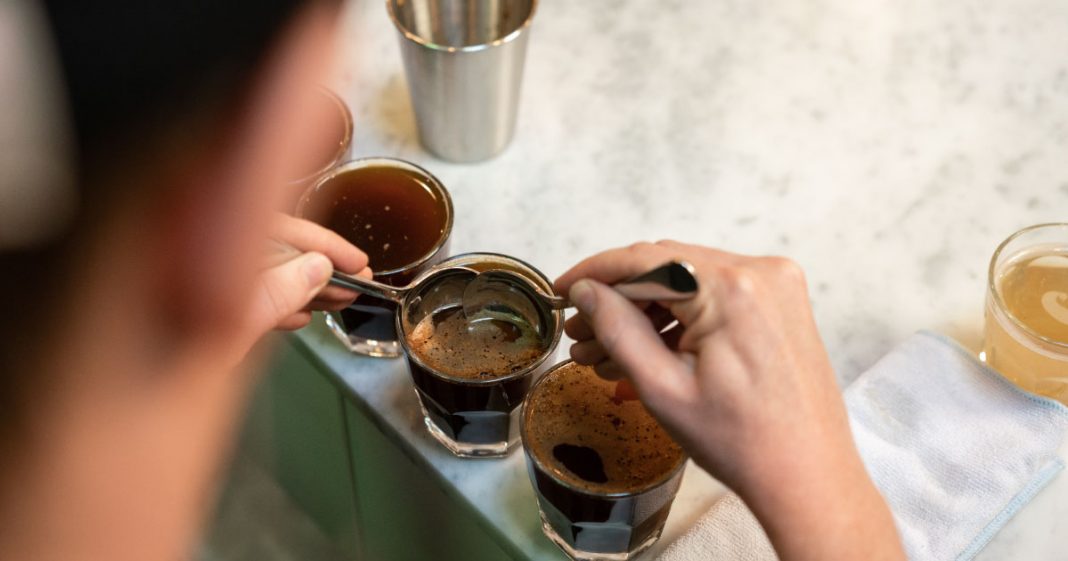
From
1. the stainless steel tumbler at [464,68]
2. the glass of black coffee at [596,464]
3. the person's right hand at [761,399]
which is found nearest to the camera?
the person's right hand at [761,399]

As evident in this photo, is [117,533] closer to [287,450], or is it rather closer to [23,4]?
[23,4]

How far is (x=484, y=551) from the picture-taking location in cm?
92

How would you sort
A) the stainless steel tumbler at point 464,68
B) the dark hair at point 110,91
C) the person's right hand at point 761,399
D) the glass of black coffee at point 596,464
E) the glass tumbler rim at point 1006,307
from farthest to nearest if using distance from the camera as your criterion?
the stainless steel tumbler at point 464,68 → the glass tumbler rim at point 1006,307 → the glass of black coffee at point 596,464 → the person's right hand at point 761,399 → the dark hair at point 110,91

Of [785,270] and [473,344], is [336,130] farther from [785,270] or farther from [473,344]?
[785,270]

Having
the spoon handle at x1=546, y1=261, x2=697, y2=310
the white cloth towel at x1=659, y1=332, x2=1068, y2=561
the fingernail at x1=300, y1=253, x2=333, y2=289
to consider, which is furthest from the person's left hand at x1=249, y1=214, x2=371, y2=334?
the white cloth towel at x1=659, y1=332, x2=1068, y2=561

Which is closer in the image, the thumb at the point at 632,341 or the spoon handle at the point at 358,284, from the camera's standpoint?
the thumb at the point at 632,341

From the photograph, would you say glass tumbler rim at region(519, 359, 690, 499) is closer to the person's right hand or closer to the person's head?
the person's right hand

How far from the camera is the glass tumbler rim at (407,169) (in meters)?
0.85

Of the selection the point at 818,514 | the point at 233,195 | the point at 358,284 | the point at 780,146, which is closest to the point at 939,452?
the point at 818,514

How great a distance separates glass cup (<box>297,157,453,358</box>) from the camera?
0.88 meters

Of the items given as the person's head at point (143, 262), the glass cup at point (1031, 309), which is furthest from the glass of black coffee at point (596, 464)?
the glass cup at point (1031, 309)

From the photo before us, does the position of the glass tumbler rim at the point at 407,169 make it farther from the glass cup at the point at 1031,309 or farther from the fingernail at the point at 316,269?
the glass cup at the point at 1031,309

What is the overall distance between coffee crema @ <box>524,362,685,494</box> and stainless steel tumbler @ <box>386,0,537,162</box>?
31 cm

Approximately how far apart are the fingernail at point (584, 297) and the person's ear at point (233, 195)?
0.65 ft
